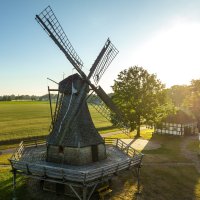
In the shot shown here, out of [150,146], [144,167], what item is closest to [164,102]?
[150,146]

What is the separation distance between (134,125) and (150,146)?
6.39 m

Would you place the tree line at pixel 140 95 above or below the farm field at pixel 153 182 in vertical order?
above

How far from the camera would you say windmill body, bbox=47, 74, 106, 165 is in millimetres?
22500

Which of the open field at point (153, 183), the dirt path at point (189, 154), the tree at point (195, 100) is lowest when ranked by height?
the open field at point (153, 183)

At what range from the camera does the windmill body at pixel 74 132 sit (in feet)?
73.8

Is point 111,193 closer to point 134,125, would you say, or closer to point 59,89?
point 59,89

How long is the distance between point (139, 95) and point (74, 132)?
27.1 m

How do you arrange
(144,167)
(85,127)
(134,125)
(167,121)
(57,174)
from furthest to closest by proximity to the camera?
(167,121) → (134,125) → (144,167) → (85,127) → (57,174)

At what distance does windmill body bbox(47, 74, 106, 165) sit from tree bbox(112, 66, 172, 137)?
2409 cm

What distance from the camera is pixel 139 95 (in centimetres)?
4812

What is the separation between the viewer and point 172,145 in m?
45.0

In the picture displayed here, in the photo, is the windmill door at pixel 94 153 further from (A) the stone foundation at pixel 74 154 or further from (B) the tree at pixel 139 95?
(B) the tree at pixel 139 95

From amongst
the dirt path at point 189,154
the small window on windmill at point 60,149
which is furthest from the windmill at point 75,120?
the dirt path at point 189,154

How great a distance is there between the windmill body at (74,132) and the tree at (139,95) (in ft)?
79.0
